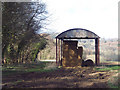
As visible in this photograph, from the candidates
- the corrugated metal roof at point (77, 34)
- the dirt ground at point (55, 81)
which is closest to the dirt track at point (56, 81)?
the dirt ground at point (55, 81)

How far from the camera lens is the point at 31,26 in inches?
604

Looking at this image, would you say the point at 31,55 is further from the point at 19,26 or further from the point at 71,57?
the point at 71,57

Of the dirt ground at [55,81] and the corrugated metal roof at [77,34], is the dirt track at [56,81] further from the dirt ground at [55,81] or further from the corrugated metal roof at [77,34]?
the corrugated metal roof at [77,34]

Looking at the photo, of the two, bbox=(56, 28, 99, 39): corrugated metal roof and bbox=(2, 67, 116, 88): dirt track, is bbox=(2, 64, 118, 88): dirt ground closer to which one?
bbox=(2, 67, 116, 88): dirt track

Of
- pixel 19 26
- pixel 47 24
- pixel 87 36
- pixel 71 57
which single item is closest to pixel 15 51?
pixel 19 26

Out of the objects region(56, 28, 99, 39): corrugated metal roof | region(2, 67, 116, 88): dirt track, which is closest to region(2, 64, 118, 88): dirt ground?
region(2, 67, 116, 88): dirt track

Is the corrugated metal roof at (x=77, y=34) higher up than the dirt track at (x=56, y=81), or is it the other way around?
the corrugated metal roof at (x=77, y=34)

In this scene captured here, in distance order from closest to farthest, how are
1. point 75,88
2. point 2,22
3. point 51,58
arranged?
point 75,88, point 2,22, point 51,58

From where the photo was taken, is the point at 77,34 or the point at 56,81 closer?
the point at 56,81

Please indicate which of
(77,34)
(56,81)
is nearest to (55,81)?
(56,81)

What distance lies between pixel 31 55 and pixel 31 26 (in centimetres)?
388

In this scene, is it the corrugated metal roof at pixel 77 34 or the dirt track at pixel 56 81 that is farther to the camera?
the corrugated metal roof at pixel 77 34

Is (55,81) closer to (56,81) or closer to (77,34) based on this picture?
(56,81)

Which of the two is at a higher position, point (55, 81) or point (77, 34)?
point (77, 34)
